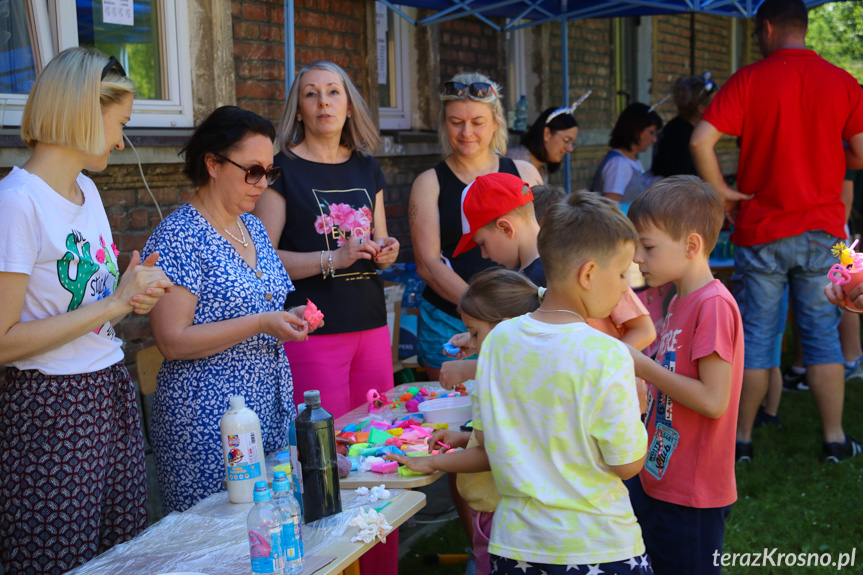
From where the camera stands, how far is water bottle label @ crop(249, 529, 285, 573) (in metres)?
1.85

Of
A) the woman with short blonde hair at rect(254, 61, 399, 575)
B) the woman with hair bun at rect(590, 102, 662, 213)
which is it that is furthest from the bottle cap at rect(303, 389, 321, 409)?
the woman with hair bun at rect(590, 102, 662, 213)

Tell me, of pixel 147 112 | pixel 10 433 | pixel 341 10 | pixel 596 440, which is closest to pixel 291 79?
pixel 147 112

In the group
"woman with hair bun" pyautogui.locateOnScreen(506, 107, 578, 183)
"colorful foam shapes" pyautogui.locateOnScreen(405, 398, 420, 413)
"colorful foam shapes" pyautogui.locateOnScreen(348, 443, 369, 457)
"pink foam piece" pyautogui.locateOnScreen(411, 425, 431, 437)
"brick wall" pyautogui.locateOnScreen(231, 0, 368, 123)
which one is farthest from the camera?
"woman with hair bun" pyautogui.locateOnScreen(506, 107, 578, 183)

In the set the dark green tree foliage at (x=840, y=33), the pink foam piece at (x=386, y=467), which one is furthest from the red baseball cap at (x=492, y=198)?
the dark green tree foliage at (x=840, y=33)

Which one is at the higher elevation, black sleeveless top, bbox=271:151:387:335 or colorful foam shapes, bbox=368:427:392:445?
black sleeveless top, bbox=271:151:387:335

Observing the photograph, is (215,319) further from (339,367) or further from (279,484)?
(279,484)

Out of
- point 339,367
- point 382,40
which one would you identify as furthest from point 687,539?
point 382,40

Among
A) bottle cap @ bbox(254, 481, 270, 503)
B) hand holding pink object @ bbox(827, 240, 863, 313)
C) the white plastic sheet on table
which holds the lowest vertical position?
the white plastic sheet on table

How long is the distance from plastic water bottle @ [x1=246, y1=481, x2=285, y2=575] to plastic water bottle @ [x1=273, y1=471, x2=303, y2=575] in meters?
0.02

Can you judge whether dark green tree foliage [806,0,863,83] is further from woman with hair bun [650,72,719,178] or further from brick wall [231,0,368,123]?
brick wall [231,0,368,123]

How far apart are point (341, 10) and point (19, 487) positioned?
380cm

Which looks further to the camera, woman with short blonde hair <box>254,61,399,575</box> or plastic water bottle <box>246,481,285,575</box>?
woman with short blonde hair <box>254,61,399,575</box>

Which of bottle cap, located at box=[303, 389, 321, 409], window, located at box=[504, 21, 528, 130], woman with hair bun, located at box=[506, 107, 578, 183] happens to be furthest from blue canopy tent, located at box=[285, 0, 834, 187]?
bottle cap, located at box=[303, 389, 321, 409]

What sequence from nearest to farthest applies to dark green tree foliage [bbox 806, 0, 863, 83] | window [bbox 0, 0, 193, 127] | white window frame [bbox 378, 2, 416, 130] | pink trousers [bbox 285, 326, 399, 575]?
pink trousers [bbox 285, 326, 399, 575] < window [bbox 0, 0, 193, 127] < white window frame [bbox 378, 2, 416, 130] < dark green tree foliage [bbox 806, 0, 863, 83]
